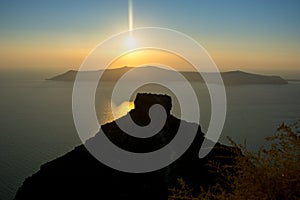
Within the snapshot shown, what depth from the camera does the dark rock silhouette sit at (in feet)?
66.6

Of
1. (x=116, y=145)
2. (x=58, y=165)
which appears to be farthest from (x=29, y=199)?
(x=116, y=145)

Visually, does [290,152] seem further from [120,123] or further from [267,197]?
[120,123]

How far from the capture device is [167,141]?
2545 centimetres

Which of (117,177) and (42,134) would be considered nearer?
(117,177)

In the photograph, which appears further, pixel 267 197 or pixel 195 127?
pixel 195 127

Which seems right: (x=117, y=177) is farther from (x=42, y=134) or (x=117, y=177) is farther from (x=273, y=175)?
(x=42, y=134)

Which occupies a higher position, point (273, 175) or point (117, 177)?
point (273, 175)

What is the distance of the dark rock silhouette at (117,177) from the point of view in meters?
20.3

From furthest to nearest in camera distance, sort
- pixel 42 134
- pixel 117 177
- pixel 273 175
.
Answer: pixel 42 134 → pixel 117 177 → pixel 273 175

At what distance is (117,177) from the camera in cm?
2164

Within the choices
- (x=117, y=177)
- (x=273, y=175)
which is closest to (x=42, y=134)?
(x=117, y=177)

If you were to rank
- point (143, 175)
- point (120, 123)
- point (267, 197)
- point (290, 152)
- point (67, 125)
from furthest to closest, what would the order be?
point (67, 125)
point (120, 123)
point (143, 175)
point (290, 152)
point (267, 197)

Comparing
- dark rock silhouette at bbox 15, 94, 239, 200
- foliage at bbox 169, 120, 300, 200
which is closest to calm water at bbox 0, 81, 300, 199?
dark rock silhouette at bbox 15, 94, 239, 200

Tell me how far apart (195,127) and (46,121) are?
1844 inches
